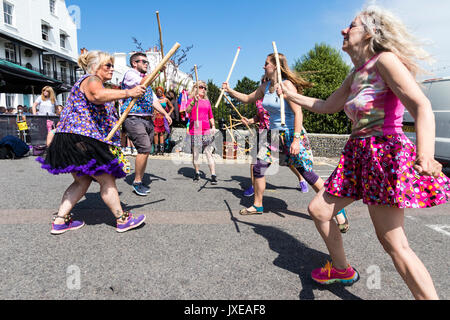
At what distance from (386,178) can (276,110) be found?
2136 millimetres

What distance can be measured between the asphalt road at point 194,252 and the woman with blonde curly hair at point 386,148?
0.57 m

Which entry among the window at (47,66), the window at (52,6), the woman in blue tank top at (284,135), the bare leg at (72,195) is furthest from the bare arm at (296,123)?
the window at (52,6)

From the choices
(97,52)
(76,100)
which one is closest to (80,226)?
(76,100)

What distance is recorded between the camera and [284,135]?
3.77m

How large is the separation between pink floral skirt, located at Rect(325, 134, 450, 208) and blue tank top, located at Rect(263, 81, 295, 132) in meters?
1.74

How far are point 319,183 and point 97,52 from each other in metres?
2.79

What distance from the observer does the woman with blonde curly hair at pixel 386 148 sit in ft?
5.37

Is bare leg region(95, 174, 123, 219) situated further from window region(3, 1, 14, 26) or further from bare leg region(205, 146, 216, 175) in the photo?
window region(3, 1, 14, 26)

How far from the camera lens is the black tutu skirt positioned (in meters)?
2.93

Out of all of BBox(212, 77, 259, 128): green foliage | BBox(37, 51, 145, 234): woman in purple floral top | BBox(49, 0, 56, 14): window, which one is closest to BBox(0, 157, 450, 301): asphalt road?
BBox(37, 51, 145, 234): woman in purple floral top

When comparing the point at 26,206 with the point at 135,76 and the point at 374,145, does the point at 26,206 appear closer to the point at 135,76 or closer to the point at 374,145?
the point at 135,76

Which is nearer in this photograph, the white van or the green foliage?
the white van

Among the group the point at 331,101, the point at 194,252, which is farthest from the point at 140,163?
→ the point at 331,101

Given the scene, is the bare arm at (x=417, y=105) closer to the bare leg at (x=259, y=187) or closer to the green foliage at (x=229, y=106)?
the bare leg at (x=259, y=187)
